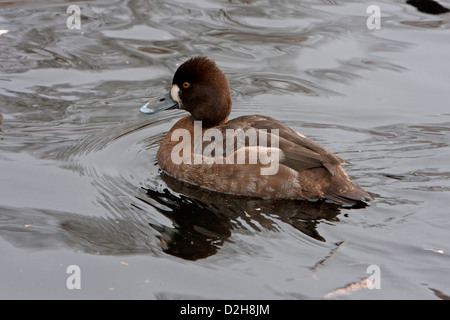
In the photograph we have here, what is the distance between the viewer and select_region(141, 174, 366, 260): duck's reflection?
16.7 feet

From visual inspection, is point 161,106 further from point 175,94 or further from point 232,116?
point 232,116

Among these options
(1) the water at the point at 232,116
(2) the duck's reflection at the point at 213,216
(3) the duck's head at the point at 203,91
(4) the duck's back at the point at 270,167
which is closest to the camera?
(1) the water at the point at 232,116

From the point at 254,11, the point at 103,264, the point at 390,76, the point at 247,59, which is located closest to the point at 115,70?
the point at 247,59

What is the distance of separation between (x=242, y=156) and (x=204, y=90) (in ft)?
2.58

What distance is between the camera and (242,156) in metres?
5.90

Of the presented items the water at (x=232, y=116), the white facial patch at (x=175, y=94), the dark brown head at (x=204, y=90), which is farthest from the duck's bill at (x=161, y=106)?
the water at (x=232, y=116)

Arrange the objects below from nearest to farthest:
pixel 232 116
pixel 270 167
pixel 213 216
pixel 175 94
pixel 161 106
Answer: pixel 213 216 → pixel 270 167 → pixel 175 94 → pixel 161 106 → pixel 232 116

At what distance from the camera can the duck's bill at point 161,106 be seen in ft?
21.7

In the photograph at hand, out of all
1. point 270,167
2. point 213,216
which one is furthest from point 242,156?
point 213,216

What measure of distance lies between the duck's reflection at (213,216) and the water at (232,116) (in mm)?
17

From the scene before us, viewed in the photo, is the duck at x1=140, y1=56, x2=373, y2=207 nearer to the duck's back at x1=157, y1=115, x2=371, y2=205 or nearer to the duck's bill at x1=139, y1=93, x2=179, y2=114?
the duck's back at x1=157, y1=115, x2=371, y2=205

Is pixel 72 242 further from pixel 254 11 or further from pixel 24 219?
pixel 254 11

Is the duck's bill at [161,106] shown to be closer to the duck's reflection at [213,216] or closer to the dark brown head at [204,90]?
the dark brown head at [204,90]
